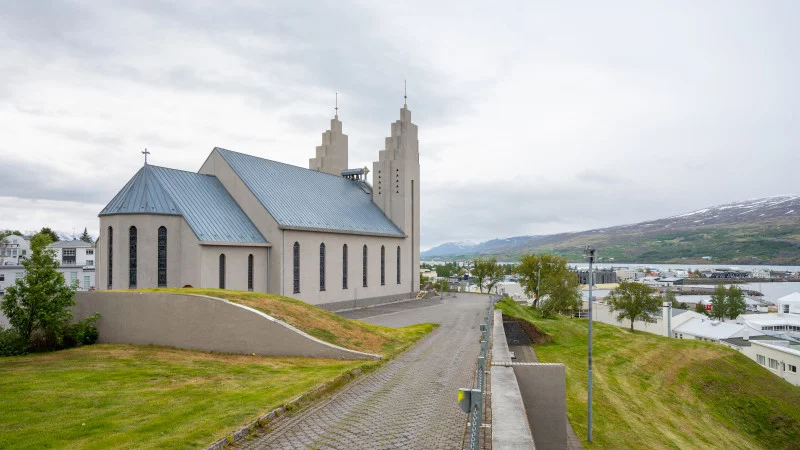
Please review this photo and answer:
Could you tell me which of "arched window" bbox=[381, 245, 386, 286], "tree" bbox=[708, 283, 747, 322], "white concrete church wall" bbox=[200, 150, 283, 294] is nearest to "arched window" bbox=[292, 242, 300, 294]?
"white concrete church wall" bbox=[200, 150, 283, 294]

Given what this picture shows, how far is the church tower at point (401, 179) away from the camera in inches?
2024

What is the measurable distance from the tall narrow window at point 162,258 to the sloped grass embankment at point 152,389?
7.14 meters

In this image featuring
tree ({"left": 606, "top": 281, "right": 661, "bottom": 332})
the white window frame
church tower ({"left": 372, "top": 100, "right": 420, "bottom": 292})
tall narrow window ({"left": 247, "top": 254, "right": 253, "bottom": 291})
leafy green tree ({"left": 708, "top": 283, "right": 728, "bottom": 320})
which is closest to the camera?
tall narrow window ({"left": 247, "top": 254, "right": 253, "bottom": 291})

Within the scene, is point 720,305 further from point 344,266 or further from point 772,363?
point 344,266

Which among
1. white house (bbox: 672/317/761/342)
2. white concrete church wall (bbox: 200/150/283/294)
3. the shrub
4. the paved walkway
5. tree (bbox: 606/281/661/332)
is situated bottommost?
white house (bbox: 672/317/761/342)

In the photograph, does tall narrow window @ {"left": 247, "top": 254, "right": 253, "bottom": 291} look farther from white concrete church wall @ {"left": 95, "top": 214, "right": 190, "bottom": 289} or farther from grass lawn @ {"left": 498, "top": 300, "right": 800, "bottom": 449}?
grass lawn @ {"left": 498, "top": 300, "right": 800, "bottom": 449}

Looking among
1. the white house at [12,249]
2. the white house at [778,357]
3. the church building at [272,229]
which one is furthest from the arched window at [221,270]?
the white house at [12,249]

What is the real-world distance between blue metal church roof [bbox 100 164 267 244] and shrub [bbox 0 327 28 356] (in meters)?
9.83

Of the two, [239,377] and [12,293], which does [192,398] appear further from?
[12,293]

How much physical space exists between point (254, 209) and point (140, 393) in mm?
22296

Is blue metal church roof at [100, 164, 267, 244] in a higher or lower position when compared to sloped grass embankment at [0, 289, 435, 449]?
higher

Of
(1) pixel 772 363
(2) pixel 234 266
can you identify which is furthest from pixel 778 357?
(2) pixel 234 266

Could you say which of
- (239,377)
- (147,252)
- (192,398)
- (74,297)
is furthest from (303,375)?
(147,252)

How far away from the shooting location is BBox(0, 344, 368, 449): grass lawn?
413 inches
